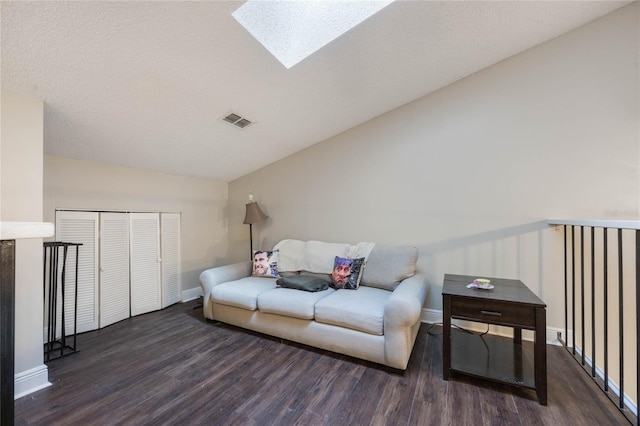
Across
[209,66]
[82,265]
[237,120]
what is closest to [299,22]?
[209,66]

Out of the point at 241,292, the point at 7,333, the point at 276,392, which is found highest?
the point at 7,333

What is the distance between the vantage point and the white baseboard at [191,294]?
356cm

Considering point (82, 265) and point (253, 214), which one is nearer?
point (82, 265)

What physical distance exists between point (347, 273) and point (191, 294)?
2.36m

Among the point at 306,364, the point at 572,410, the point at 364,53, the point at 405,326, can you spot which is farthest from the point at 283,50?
the point at 572,410

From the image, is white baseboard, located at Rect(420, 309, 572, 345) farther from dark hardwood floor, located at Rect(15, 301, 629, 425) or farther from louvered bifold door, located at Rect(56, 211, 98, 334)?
louvered bifold door, located at Rect(56, 211, 98, 334)

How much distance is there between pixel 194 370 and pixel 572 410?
8.09 ft

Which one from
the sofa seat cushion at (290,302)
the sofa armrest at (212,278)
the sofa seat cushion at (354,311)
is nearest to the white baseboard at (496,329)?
the sofa seat cushion at (354,311)

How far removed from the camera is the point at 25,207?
1.70 metres

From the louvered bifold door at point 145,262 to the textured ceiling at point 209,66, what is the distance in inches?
27.5

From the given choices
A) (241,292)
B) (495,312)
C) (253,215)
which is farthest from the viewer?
Result: (253,215)

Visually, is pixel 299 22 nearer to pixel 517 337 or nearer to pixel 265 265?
pixel 265 265

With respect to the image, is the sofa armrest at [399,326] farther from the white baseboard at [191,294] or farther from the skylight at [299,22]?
the white baseboard at [191,294]

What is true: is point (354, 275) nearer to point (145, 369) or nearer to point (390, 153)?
point (390, 153)
